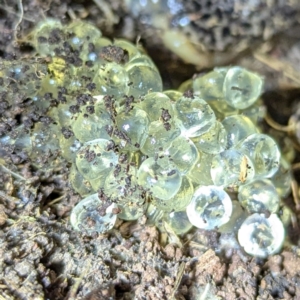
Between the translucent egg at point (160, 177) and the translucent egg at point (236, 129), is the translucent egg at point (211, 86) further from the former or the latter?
the translucent egg at point (160, 177)

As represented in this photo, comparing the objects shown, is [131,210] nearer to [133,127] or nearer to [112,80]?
[133,127]

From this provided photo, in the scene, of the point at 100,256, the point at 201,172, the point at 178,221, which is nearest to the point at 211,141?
the point at 201,172

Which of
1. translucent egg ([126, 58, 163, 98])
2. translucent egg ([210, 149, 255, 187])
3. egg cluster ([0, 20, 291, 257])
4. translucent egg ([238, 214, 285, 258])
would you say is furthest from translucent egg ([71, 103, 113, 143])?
translucent egg ([238, 214, 285, 258])

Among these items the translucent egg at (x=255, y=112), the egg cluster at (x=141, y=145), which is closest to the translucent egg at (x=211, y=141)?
the egg cluster at (x=141, y=145)

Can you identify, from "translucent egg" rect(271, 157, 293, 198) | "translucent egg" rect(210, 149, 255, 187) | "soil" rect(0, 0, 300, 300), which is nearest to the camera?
"soil" rect(0, 0, 300, 300)

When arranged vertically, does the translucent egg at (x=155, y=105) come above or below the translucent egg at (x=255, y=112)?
above

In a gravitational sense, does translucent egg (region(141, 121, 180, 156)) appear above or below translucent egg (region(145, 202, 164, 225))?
above

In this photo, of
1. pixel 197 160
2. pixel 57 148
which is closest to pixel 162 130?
pixel 197 160

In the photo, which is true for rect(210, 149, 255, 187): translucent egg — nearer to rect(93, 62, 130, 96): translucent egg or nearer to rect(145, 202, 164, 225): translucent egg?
rect(145, 202, 164, 225): translucent egg
